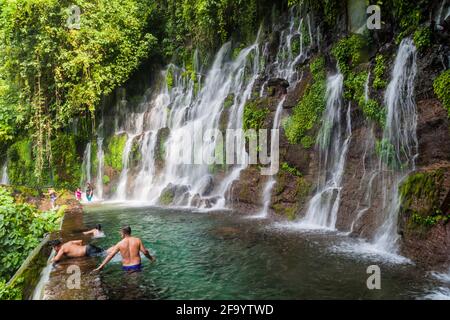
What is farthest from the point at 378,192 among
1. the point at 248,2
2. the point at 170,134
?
the point at 248,2

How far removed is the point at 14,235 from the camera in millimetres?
8930

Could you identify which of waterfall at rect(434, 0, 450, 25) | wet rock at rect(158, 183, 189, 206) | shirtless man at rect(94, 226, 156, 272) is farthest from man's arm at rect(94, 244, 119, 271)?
waterfall at rect(434, 0, 450, 25)

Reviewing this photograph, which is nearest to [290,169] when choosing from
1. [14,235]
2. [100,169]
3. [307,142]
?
[307,142]

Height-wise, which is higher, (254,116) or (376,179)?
(254,116)

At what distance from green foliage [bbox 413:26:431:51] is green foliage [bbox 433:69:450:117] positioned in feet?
3.79

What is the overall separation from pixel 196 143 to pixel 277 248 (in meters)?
10.0

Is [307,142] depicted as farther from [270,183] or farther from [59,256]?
[59,256]

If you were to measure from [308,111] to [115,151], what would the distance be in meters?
13.4

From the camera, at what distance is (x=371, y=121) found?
1037 centimetres

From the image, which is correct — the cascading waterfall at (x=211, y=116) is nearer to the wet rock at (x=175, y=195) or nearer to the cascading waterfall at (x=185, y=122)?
the cascading waterfall at (x=185, y=122)

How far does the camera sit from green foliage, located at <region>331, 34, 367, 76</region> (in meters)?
11.9

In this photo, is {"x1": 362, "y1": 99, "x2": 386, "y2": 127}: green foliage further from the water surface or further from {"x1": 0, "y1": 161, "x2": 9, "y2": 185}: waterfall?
{"x1": 0, "y1": 161, "x2": 9, "y2": 185}: waterfall

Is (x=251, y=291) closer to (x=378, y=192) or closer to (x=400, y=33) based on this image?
(x=378, y=192)

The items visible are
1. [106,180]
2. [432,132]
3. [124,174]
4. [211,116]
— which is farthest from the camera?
[106,180]
